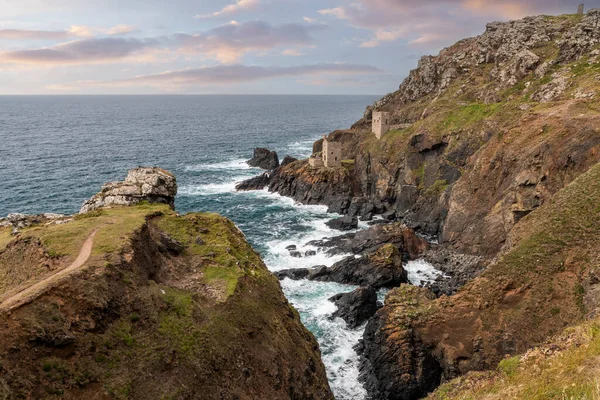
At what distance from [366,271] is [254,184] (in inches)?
2072

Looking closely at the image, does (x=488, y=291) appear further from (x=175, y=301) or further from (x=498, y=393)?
(x=175, y=301)

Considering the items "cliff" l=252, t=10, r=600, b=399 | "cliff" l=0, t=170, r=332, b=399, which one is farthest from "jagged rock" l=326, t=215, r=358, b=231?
"cliff" l=0, t=170, r=332, b=399

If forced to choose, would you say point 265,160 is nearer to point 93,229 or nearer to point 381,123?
point 381,123

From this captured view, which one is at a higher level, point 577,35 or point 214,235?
point 577,35

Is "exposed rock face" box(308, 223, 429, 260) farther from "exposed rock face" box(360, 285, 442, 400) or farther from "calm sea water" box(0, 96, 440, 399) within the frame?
"exposed rock face" box(360, 285, 442, 400)

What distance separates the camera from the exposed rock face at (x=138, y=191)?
37406mm

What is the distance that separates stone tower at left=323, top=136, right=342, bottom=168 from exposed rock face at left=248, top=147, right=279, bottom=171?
87.1 feet

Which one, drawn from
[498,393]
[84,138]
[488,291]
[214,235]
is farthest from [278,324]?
[84,138]

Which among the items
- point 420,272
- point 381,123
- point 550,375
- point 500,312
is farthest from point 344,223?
point 550,375

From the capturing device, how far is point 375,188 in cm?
8406

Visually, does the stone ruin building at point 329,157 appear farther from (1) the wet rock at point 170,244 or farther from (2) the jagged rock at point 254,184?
(1) the wet rock at point 170,244

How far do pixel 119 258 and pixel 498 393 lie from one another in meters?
22.0

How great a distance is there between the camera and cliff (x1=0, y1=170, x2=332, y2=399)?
18.0 meters

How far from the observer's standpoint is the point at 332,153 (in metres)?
90.2
